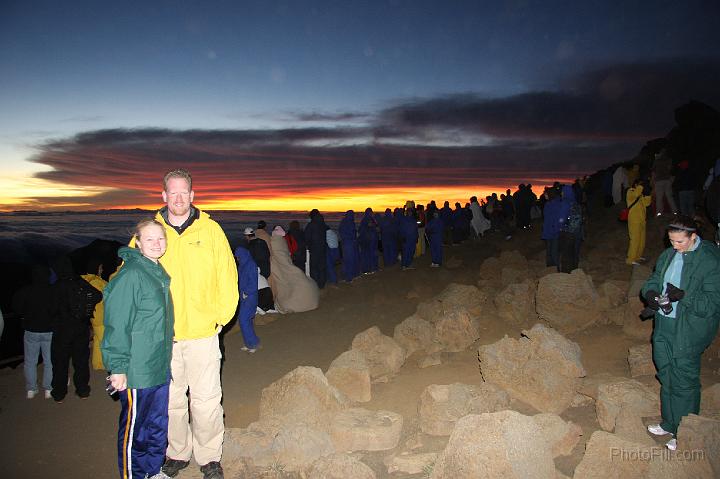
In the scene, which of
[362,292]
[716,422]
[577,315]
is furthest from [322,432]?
[362,292]

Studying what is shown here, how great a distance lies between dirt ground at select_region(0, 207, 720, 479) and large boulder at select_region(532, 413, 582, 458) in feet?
0.22

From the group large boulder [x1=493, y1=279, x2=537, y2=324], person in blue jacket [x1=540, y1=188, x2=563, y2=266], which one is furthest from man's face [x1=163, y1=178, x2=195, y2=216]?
person in blue jacket [x1=540, y1=188, x2=563, y2=266]

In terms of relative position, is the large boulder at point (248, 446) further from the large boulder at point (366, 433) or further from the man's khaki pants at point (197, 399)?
the large boulder at point (366, 433)

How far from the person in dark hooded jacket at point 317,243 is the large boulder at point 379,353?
596cm

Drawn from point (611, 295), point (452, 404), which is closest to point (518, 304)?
point (611, 295)

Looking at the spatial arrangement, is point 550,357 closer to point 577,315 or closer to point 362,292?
point 577,315

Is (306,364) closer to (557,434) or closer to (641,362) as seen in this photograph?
(557,434)

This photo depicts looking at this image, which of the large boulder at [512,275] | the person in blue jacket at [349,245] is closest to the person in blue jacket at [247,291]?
the large boulder at [512,275]

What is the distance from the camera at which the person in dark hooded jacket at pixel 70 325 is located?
6152mm

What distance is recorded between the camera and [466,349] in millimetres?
6887

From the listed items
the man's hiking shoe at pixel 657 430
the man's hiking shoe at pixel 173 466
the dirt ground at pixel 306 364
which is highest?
the man's hiking shoe at pixel 657 430

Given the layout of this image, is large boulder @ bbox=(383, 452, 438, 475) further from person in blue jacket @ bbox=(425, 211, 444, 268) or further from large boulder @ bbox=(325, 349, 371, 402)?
person in blue jacket @ bbox=(425, 211, 444, 268)

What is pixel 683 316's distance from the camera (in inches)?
146

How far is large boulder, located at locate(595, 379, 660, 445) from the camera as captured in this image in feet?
12.9
